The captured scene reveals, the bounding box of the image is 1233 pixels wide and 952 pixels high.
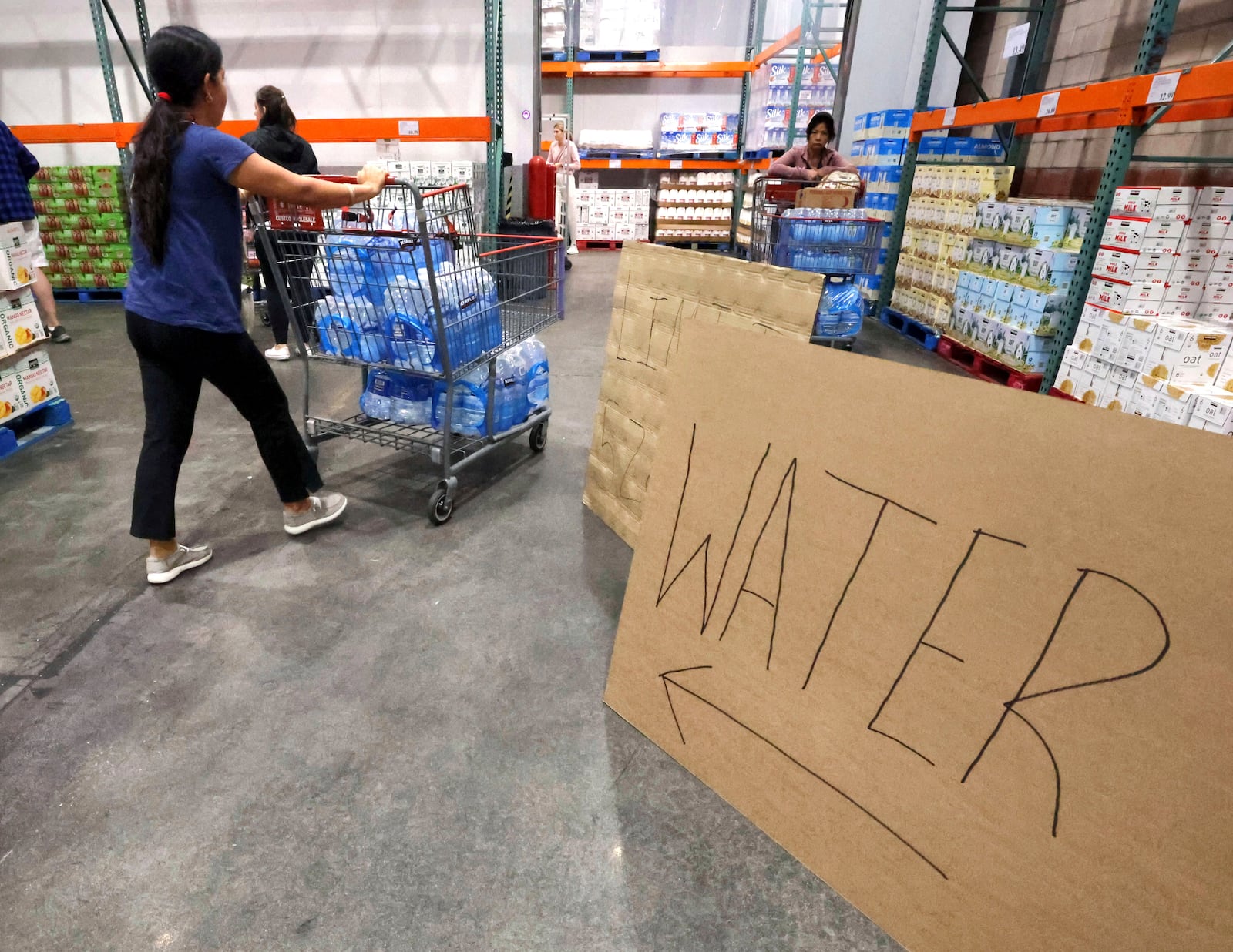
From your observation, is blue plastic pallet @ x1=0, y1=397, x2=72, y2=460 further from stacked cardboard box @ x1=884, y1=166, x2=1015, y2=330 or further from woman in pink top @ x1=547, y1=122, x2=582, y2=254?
woman in pink top @ x1=547, y1=122, x2=582, y2=254

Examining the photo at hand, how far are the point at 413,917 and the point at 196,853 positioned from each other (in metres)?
0.51

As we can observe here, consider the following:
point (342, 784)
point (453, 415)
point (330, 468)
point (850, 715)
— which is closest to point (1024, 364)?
point (453, 415)

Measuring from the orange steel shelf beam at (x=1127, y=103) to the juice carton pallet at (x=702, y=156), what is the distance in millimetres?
5530

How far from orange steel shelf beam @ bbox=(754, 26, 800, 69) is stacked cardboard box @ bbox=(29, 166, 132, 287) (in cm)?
735

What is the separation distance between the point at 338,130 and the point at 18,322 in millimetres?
4006

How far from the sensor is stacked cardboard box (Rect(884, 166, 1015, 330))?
4938mm

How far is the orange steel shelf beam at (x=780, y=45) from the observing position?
8.30m

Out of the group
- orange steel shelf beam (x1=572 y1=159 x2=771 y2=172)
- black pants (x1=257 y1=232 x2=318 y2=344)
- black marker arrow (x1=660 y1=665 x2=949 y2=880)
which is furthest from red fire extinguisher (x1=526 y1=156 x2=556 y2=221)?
black marker arrow (x1=660 y1=665 x2=949 y2=880)

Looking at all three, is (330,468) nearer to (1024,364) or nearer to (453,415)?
(453,415)

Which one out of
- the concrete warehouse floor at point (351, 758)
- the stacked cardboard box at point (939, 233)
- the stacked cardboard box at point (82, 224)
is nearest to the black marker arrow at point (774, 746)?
the concrete warehouse floor at point (351, 758)

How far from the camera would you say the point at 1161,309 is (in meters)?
3.44

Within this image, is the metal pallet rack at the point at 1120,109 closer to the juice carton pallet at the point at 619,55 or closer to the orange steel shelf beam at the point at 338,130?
the orange steel shelf beam at the point at 338,130

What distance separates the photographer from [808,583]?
1376 mm

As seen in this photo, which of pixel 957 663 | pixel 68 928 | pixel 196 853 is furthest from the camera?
pixel 196 853
